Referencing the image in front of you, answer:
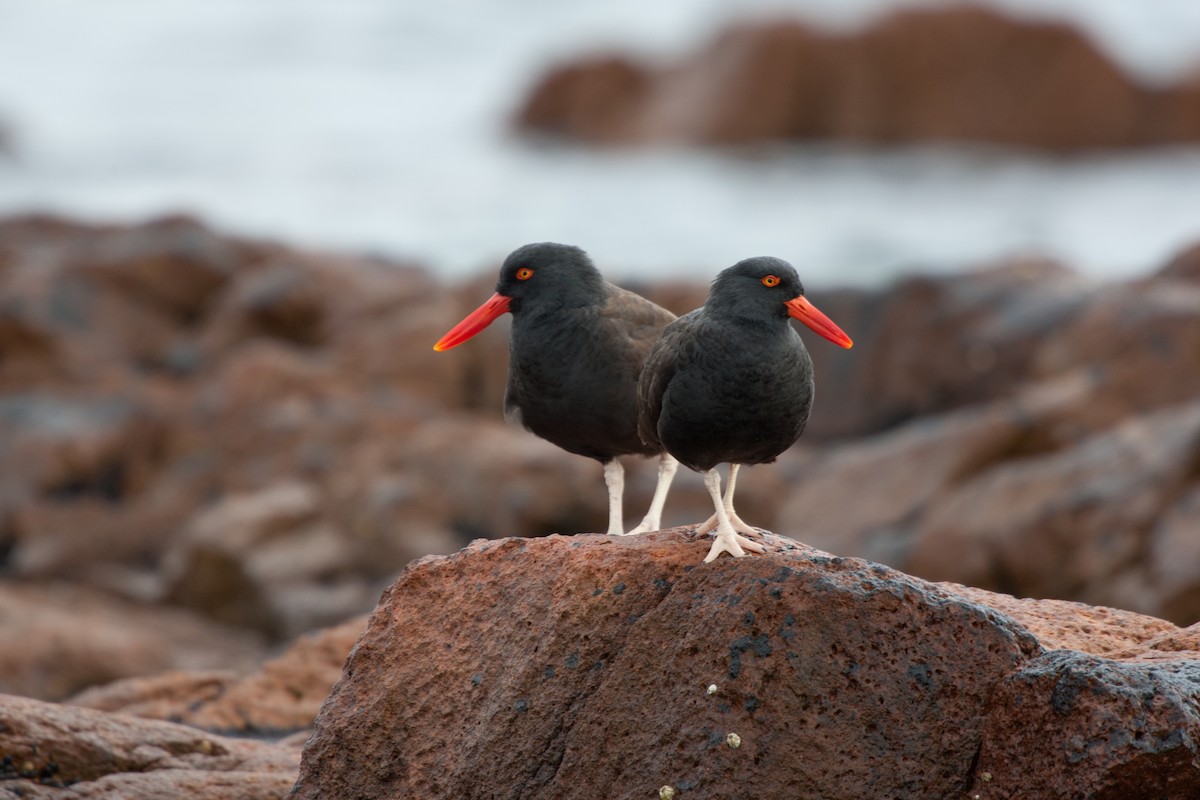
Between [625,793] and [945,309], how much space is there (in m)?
10.5

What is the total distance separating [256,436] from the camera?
41.7 ft

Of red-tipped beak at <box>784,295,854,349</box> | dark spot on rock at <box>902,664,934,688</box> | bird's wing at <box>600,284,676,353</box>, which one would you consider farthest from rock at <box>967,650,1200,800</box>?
bird's wing at <box>600,284,676,353</box>

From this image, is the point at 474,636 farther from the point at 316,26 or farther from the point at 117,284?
the point at 316,26

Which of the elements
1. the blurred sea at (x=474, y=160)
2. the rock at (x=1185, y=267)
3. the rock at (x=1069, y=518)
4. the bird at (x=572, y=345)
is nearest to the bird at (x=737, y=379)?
the bird at (x=572, y=345)

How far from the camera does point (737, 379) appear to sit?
A: 4125 millimetres

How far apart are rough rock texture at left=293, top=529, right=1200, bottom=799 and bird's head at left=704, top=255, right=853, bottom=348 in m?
0.70

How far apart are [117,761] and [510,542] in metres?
1.51

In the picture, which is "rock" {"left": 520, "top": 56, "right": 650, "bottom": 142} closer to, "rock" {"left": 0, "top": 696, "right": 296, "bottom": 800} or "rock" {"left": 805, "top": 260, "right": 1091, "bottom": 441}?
"rock" {"left": 805, "top": 260, "right": 1091, "bottom": 441}

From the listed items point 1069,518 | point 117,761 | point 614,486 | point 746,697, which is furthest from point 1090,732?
point 1069,518

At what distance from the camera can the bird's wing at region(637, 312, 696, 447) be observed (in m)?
4.29

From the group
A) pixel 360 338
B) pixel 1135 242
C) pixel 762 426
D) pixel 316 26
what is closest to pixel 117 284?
pixel 360 338

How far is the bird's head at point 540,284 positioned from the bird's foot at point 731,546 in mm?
1385

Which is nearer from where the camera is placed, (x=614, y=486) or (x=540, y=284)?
(x=540, y=284)

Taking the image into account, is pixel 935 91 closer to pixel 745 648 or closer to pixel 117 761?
pixel 117 761
